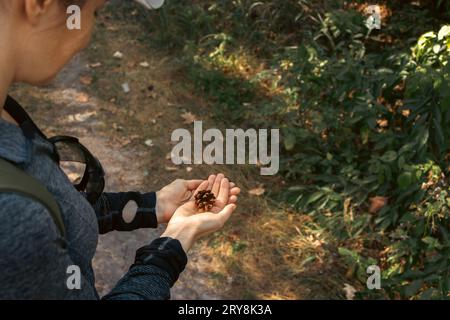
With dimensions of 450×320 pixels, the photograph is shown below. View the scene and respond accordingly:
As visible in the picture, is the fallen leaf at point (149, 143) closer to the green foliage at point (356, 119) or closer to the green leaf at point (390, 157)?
the green foliage at point (356, 119)

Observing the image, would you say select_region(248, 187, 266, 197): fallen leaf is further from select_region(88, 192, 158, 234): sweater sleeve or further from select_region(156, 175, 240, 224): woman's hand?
select_region(88, 192, 158, 234): sweater sleeve

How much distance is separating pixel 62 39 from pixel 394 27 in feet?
13.3

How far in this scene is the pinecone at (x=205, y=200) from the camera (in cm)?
218

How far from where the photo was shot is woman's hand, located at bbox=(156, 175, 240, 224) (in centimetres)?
222

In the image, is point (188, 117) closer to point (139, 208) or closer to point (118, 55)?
point (118, 55)

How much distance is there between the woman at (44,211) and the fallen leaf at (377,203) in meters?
2.59

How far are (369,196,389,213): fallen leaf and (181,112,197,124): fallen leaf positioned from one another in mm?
2362

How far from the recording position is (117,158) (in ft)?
17.3

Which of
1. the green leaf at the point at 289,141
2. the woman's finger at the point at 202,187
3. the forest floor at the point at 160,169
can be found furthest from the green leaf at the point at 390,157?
the woman's finger at the point at 202,187

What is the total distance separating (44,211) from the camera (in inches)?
46.1

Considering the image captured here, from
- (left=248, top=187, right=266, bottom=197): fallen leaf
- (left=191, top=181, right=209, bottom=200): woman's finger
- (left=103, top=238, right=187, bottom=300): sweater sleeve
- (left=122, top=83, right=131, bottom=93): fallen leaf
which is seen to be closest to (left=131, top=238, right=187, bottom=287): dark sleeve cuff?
(left=103, top=238, right=187, bottom=300): sweater sleeve

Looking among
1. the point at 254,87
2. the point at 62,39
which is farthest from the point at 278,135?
the point at 62,39

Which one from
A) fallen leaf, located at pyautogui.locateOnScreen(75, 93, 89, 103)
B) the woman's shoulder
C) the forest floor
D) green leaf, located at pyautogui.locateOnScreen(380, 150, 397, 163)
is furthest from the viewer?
fallen leaf, located at pyautogui.locateOnScreen(75, 93, 89, 103)
